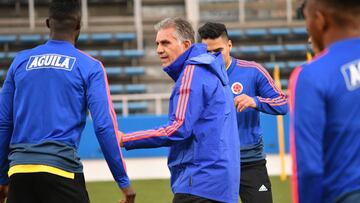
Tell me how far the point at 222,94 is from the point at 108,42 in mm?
19090

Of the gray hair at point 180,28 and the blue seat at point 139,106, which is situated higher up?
the gray hair at point 180,28

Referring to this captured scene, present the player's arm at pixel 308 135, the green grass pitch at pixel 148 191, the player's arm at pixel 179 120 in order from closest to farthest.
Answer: the player's arm at pixel 308 135 < the player's arm at pixel 179 120 < the green grass pitch at pixel 148 191

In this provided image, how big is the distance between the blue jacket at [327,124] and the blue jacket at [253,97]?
3.08 metres

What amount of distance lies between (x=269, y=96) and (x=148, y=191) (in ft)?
16.0

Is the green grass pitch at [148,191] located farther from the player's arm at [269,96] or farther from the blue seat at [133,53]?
the blue seat at [133,53]

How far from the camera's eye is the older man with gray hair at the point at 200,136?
14.0ft

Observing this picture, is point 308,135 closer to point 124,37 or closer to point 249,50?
point 249,50

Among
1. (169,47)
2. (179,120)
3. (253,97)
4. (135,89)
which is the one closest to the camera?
(179,120)

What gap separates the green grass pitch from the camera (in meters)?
9.78

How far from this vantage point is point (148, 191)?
1081cm

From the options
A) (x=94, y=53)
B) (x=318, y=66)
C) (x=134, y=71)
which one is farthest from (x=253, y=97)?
(x=94, y=53)

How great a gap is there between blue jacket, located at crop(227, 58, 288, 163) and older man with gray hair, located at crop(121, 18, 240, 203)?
1.62m

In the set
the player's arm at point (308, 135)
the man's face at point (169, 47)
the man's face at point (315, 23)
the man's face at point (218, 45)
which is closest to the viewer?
the player's arm at point (308, 135)

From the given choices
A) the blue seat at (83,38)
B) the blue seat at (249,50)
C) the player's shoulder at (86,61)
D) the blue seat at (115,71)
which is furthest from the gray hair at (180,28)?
the blue seat at (83,38)
